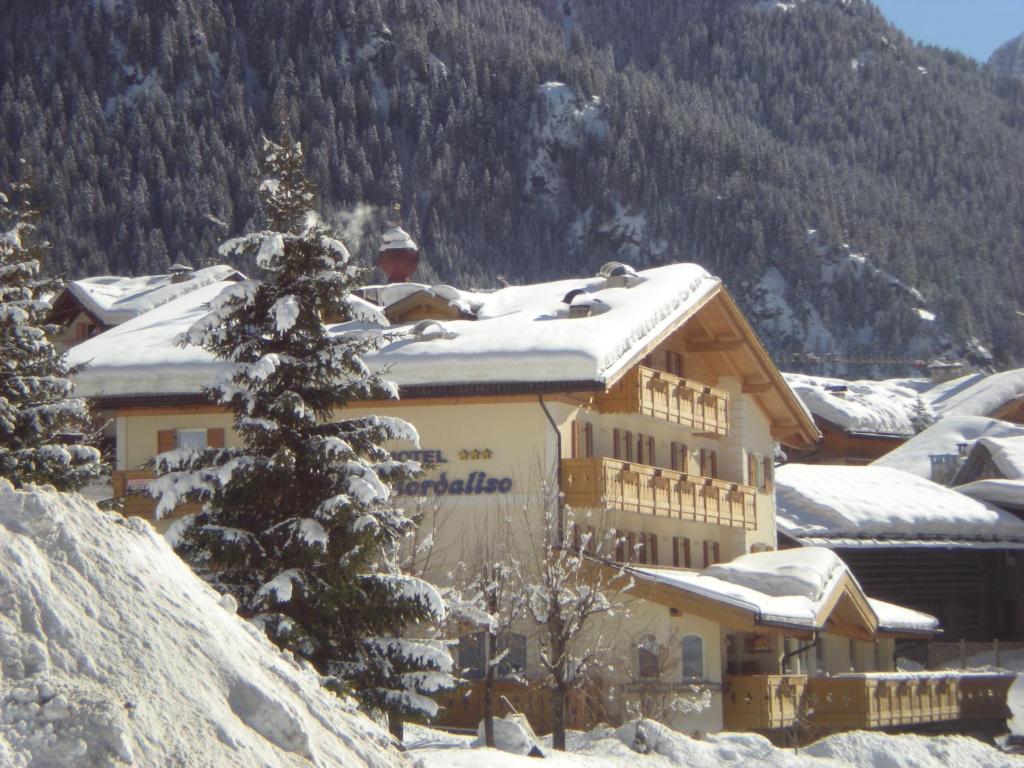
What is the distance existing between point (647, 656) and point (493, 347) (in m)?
5.71

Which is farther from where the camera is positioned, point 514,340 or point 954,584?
point 954,584

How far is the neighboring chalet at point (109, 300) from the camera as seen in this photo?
45.5 m

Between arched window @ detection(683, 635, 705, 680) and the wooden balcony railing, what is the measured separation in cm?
55

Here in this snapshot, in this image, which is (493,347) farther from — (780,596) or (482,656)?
(780,596)

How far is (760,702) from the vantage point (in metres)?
29.0

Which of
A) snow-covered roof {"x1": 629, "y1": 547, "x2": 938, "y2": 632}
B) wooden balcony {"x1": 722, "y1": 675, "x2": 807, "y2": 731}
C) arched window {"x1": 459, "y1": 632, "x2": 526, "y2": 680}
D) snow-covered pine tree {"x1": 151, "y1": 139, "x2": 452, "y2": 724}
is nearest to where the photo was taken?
snow-covered pine tree {"x1": 151, "y1": 139, "x2": 452, "y2": 724}

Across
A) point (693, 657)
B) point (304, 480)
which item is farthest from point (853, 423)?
point (304, 480)

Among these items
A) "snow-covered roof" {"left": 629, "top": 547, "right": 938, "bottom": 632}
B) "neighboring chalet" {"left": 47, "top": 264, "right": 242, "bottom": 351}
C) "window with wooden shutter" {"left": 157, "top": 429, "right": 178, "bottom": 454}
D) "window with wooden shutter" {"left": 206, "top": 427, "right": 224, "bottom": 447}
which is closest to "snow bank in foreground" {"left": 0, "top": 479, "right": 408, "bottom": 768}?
"snow-covered roof" {"left": 629, "top": 547, "right": 938, "bottom": 632}

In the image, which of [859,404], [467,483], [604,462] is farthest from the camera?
[859,404]

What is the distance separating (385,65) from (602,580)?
17396cm

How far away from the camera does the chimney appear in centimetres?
3809

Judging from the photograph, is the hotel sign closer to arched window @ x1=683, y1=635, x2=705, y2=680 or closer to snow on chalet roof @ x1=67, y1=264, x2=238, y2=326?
arched window @ x1=683, y1=635, x2=705, y2=680

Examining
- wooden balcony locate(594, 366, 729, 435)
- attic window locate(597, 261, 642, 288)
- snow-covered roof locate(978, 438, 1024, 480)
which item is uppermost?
attic window locate(597, 261, 642, 288)

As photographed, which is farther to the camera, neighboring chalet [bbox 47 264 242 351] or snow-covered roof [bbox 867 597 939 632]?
neighboring chalet [bbox 47 264 242 351]
